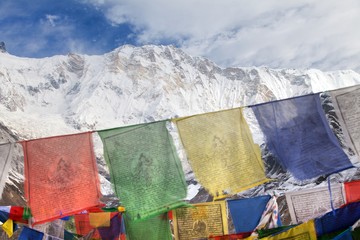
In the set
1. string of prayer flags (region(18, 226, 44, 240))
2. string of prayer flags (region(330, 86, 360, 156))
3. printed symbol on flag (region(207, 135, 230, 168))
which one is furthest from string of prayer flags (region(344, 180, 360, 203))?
string of prayer flags (region(18, 226, 44, 240))

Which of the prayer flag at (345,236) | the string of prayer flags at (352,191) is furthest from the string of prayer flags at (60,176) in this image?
the string of prayer flags at (352,191)

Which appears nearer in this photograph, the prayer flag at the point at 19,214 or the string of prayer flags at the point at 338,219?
the string of prayer flags at the point at 338,219

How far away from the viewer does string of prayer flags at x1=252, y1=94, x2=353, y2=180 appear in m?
7.89

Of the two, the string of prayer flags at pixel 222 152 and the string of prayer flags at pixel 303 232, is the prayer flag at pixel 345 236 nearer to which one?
the string of prayer flags at pixel 303 232

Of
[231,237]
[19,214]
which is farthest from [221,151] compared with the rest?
[19,214]

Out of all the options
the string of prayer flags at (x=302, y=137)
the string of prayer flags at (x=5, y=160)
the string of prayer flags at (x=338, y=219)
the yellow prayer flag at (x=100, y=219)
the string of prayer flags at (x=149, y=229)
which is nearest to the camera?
the string of prayer flags at (x=338, y=219)

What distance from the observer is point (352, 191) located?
895 centimetres

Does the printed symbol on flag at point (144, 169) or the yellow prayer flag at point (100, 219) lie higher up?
the printed symbol on flag at point (144, 169)

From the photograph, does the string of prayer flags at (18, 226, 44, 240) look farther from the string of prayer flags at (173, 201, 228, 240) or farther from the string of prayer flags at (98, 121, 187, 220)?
the string of prayer flags at (173, 201, 228, 240)

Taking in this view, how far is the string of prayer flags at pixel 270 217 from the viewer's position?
8.70 m

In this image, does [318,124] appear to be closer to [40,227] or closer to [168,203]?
[168,203]

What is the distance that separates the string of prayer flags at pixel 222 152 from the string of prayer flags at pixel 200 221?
2.50 ft

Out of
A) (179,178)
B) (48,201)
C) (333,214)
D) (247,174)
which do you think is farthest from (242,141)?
(48,201)

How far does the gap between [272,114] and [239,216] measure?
7.18ft
